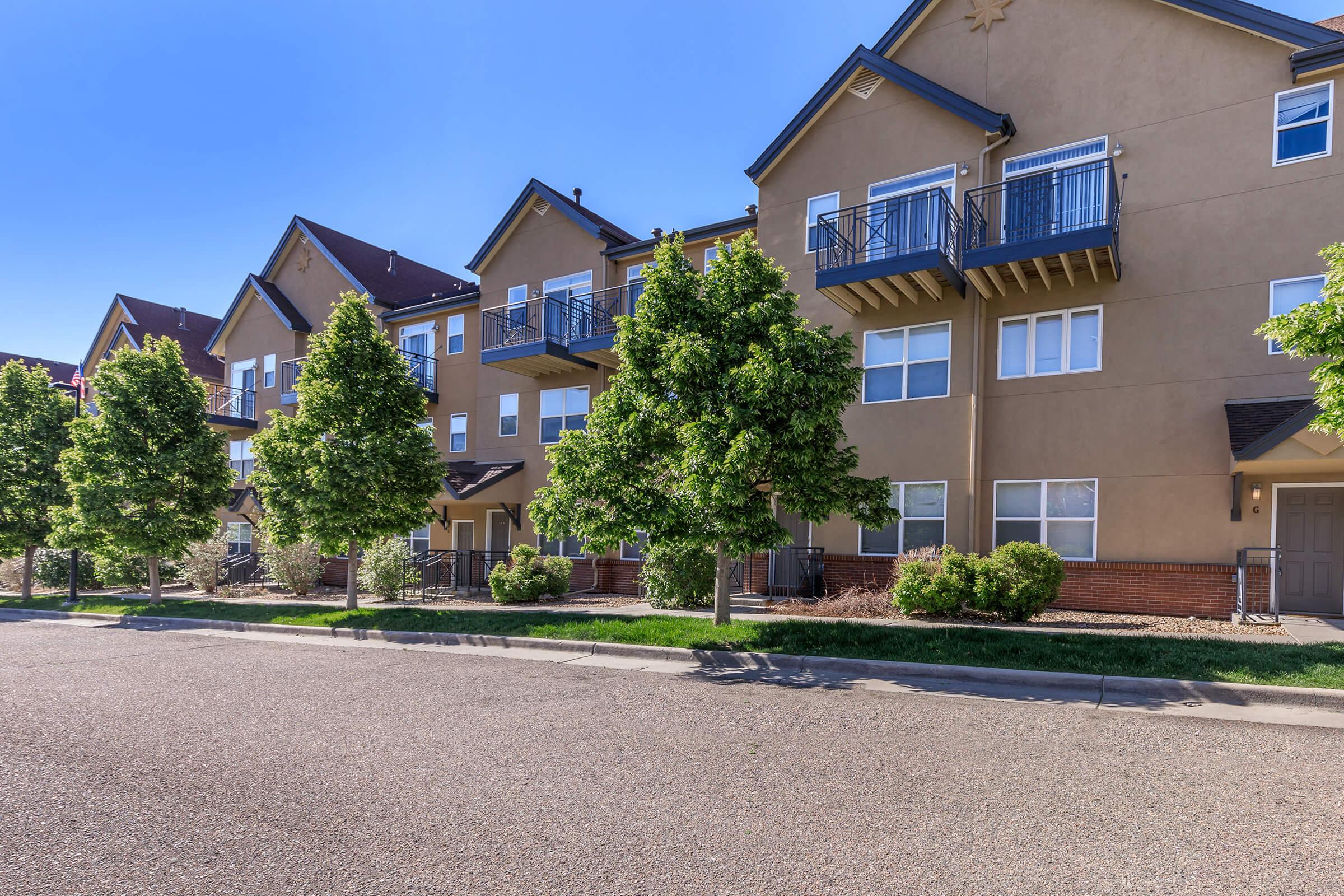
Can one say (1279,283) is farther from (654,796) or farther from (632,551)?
(632,551)

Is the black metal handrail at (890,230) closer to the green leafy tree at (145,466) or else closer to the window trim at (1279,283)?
the window trim at (1279,283)

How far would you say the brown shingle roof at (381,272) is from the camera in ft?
87.2

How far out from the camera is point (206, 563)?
23.5m

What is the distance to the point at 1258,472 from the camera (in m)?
12.7

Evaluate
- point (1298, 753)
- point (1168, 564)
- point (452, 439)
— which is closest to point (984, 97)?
point (1168, 564)

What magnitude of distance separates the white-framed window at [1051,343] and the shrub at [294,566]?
59.9 ft

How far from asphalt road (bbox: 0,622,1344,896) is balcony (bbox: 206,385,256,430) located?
21.9 metres

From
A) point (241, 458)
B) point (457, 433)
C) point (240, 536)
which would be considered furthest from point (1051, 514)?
point (241, 458)

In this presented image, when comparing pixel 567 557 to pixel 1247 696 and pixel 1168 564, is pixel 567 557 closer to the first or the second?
pixel 1168 564

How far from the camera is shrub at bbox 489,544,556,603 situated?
17516 mm

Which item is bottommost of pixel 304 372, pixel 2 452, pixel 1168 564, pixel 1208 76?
pixel 1168 564

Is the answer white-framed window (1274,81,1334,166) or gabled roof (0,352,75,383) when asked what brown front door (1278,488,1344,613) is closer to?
white-framed window (1274,81,1334,166)

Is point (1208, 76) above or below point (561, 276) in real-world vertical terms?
above

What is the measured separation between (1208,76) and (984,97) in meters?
3.77
